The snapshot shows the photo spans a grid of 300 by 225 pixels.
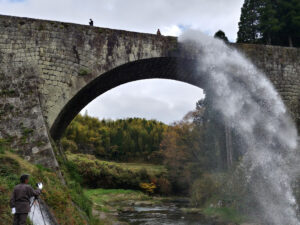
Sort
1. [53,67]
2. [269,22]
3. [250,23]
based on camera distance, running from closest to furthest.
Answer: [53,67] < [269,22] < [250,23]

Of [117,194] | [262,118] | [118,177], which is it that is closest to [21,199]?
[262,118]

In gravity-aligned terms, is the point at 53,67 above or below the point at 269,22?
below

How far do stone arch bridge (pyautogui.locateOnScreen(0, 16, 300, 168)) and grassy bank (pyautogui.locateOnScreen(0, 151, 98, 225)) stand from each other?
2.82ft

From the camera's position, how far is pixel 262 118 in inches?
597

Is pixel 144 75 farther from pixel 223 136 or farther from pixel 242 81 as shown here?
pixel 223 136

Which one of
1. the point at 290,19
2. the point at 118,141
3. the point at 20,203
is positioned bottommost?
the point at 20,203

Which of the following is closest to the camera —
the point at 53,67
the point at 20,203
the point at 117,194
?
the point at 20,203

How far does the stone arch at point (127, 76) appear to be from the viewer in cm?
1264

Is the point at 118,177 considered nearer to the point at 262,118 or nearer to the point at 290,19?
the point at 290,19

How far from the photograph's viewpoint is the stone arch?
41.5 ft

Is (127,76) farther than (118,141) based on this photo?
No

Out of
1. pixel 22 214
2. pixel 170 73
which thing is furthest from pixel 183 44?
pixel 22 214

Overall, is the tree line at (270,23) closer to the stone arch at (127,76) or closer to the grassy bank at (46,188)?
the stone arch at (127,76)

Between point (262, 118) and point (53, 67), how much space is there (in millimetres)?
10379
